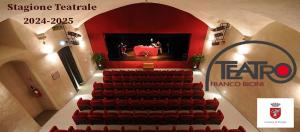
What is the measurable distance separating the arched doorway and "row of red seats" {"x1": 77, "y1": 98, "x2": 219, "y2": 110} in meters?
1.73

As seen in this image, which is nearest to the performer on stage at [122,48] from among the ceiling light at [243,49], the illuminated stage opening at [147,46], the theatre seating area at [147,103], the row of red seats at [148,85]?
the illuminated stage opening at [147,46]

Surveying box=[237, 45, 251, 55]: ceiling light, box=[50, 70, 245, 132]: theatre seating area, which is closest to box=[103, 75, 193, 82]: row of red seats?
box=[50, 70, 245, 132]: theatre seating area

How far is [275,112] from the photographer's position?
282 inches

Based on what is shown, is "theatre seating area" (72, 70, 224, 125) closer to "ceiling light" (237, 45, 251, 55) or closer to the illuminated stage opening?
"ceiling light" (237, 45, 251, 55)

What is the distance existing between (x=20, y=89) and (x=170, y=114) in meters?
6.63

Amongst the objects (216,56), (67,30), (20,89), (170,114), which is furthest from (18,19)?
(216,56)

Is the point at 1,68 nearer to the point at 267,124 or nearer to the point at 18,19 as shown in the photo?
the point at 18,19

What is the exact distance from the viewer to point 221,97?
10.8m

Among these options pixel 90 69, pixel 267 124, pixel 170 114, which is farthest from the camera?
pixel 90 69

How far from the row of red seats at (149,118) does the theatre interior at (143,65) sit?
0.14ft

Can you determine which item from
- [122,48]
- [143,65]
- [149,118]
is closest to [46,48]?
[149,118]

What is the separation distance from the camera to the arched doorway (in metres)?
7.88

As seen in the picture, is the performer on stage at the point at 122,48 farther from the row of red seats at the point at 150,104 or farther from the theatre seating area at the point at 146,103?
the row of red seats at the point at 150,104

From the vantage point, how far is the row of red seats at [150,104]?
898 cm
